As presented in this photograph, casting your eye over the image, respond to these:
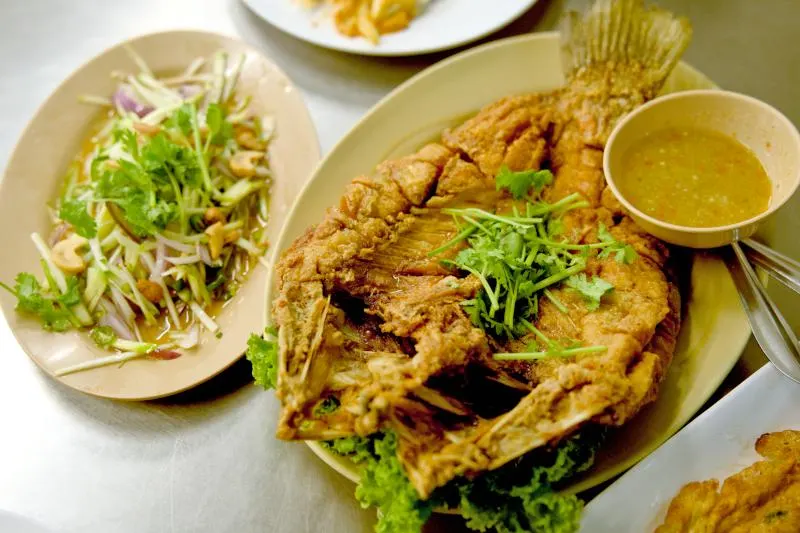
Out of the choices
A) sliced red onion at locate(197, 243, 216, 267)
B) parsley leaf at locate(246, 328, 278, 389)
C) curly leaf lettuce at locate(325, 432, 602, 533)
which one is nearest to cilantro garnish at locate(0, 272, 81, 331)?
sliced red onion at locate(197, 243, 216, 267)

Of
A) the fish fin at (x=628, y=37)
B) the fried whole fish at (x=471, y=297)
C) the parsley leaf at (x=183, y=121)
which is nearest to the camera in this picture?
the fried whole fish at (x=471, y=297)

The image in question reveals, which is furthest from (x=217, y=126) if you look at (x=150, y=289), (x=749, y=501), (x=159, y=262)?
(x=749, y=501)

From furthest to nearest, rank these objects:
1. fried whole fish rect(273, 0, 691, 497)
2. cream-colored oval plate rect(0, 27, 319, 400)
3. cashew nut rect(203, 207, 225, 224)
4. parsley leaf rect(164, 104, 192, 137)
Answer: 1. parsley leaf rect(164, 104, 192, 137)
2. cashew nut rect(203, 207, 225, 224)
3. cream-colored oval plate rect(0, 27, 319, 400)
4. fried whole fish rect(273, 0, 691, 497)

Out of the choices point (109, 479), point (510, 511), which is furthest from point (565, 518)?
point (109, 479)

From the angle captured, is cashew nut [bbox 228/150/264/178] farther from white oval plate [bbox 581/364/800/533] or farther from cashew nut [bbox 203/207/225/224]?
white oval plate [bbox 581/364/800/533]

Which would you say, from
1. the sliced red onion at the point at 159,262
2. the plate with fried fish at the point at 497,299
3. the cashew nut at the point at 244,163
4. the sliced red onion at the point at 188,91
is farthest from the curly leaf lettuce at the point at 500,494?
the sliced red onion at the point at 188,91

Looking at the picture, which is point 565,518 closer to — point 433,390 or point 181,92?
point 433,390

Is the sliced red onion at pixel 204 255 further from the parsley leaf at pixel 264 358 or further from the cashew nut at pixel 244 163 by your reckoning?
the parsley leaf at pixel 264 358
